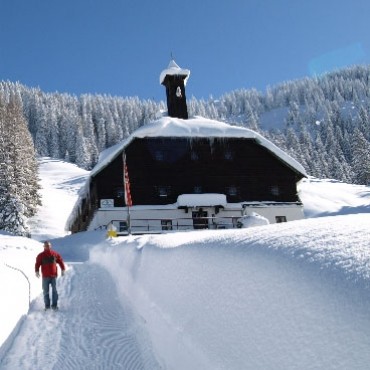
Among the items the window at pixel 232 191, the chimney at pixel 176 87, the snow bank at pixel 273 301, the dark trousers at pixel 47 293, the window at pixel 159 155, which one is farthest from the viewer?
the chimney at pixel 176 87

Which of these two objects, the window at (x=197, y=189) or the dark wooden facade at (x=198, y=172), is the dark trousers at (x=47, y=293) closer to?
the dark wooden facade at (x=198, y=172)

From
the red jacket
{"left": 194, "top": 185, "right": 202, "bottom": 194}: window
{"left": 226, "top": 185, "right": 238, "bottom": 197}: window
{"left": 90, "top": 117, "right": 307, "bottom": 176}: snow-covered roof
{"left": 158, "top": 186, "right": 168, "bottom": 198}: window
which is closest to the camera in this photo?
the red jacket

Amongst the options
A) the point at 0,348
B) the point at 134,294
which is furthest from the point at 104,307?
the point at 0,348

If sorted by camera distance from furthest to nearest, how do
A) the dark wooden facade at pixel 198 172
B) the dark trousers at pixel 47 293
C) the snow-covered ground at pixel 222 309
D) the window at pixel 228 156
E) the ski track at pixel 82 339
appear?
1. the window at pixel 228 156
2. the dark wooden facade at pixel 198 172
3. the dark trousers at pixel 47 293
4. the ski track at pixel 82 339
5. the snow-covered ground at pixel 222 309

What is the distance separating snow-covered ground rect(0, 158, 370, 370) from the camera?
2723mm

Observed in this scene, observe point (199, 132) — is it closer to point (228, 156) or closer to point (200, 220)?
point (228, 156)

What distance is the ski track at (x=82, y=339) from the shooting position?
6.18 meters

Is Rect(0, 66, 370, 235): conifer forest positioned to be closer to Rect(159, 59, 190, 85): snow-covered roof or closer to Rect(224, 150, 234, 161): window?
Rect(159, 59, 190, 85): snow-covered roof

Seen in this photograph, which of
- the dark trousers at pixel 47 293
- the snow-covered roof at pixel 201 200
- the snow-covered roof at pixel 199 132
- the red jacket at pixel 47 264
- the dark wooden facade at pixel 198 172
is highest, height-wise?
the snow-covered roof at pixel 199 132

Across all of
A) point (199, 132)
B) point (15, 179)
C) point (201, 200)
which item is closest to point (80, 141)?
point (15, 179)

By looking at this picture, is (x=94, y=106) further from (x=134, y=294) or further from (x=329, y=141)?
(x=134, y=294)

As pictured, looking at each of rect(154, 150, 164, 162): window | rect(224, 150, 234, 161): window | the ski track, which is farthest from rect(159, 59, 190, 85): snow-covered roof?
the ski track

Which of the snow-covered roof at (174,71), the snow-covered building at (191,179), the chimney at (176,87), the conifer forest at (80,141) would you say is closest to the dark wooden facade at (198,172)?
the snow-covered building at (191,179)

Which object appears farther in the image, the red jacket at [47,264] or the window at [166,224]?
the window at [166,224]
